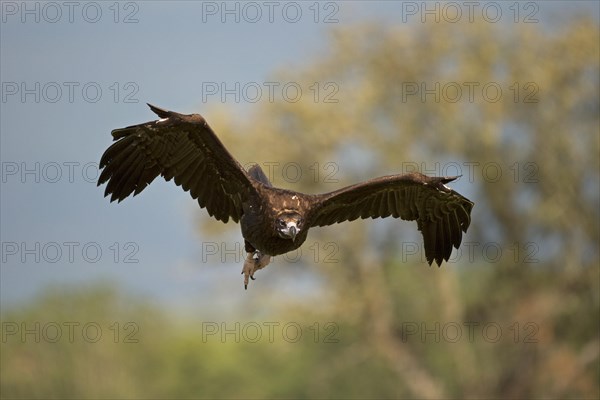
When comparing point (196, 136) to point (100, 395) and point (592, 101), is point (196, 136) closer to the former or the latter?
point (592, 101)

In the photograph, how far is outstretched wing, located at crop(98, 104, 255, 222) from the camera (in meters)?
13.5

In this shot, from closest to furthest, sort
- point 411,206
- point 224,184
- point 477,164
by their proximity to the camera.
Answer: point 224,184, point 411,206, point 477,164

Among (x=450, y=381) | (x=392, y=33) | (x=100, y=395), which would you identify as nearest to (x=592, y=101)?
(x=392, y=33)

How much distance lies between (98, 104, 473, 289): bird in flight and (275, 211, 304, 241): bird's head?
0.01 m

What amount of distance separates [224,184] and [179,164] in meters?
0.53

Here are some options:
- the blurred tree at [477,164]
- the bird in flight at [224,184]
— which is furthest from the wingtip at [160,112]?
the blurred tree at [477,164]

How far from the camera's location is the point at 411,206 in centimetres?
1496

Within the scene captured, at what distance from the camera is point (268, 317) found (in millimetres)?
44188

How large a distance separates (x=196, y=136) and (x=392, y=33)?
32.4 meters

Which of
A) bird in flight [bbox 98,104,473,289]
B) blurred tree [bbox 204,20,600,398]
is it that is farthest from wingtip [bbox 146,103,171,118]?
blurred tree [bbox 204,20,600,398]

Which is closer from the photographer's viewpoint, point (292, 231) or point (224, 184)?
point (292, 231)

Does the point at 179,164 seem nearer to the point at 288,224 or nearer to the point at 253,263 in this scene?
the point at 253,263

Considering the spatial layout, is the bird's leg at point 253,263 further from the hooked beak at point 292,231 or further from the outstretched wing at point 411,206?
the hooked beak at point 292,231

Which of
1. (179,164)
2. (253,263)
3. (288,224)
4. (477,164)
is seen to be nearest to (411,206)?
(253,263)
